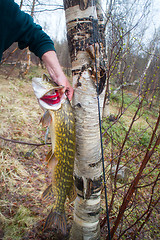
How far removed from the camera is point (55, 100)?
1364mm

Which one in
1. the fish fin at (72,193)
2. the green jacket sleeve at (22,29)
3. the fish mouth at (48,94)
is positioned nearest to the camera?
the fish mouth at (48,94)

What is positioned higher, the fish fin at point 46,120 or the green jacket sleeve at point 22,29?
the green jacket sleeve at point 22,29

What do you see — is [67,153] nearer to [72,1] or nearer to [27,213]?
[72,1]

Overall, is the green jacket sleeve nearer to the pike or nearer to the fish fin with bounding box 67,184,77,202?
the pike

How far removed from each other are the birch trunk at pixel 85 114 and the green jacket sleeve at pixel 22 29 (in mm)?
269

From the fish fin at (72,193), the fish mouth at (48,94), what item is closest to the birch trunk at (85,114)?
the fish fin at (72,193)

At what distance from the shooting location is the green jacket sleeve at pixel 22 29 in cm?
139

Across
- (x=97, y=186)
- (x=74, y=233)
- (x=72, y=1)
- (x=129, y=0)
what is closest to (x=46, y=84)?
(x=72, y=1)

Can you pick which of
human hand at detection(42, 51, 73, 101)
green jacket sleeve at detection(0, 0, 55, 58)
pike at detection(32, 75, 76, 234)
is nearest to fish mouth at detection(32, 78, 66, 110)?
pike at detection(32, 75, 76, 234)

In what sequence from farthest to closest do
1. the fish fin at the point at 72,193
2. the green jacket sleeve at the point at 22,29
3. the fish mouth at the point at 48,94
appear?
the fish fin at the point at 72,193
the green jacket sleeve at the point at 22,29
the fish mouth at the point at 48,94

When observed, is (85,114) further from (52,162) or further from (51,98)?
(52,162)

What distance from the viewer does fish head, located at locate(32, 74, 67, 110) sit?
4.17 feet

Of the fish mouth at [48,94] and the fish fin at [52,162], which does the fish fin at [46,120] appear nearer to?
the fish mouth at [48,94]

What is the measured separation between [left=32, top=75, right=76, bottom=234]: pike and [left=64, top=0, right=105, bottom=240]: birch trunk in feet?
0.37
